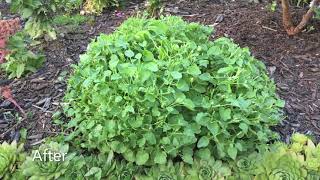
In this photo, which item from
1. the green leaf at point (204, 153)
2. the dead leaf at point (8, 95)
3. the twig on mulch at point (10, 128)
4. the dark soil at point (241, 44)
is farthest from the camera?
the dark soil at point (241, 44)

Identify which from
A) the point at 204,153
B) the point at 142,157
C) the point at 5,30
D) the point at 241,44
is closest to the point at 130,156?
the point at 142,157

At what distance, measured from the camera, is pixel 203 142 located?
2.43 meters

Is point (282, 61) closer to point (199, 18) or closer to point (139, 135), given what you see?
point (199, 18)

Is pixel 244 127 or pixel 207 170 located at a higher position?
pixel 244 127

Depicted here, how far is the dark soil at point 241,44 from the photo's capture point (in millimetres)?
3041

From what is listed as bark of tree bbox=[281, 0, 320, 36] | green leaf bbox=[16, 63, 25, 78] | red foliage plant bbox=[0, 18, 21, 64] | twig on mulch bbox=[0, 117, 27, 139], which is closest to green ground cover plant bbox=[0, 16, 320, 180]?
twig on mulch bbox=[0, 117, 27, 139]

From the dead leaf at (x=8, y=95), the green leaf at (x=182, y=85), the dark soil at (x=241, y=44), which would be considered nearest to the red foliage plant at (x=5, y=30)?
the dead leaf at (x=8, y=95)

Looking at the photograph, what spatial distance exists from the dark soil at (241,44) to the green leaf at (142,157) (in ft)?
2.38

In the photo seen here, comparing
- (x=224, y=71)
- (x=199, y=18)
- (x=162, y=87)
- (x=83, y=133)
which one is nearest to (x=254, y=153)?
(x=224, y=71)

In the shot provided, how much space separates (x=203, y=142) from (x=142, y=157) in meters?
0.35

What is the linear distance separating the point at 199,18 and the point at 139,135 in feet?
7.31

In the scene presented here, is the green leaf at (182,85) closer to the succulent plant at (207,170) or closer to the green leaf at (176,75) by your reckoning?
the green leaf at (176,75)

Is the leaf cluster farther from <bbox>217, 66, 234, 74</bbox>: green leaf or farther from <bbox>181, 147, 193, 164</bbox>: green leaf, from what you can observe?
<bbox>181, 147, 193, 164</bbox>: green leaf

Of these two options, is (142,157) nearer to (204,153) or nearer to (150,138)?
(150,138)
